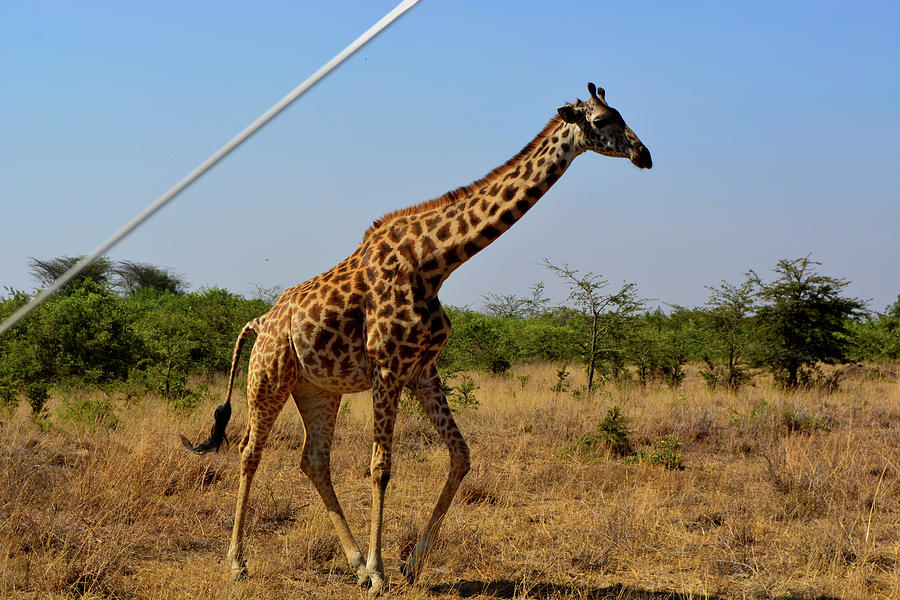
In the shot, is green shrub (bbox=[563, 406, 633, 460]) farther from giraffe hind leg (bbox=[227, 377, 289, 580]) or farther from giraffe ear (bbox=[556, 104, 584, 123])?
giraffe ear (bbox=[556, 104, 584, 123])

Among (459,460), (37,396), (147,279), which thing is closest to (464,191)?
(459,460)

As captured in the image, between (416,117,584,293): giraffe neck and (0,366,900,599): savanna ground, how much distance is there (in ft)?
7.36

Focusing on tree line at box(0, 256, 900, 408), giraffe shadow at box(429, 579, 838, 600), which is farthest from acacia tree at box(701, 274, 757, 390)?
giraffe shadow at box(429, 579, 838, 600)

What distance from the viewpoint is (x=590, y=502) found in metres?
7.66

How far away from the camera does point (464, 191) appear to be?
565 centimetres

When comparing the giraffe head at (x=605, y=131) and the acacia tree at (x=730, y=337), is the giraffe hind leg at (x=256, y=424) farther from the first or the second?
the acacia tree at (x=730, y=337)

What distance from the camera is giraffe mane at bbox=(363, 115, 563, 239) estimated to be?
5441 millimetres

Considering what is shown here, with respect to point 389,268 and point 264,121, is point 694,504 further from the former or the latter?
point 264,121

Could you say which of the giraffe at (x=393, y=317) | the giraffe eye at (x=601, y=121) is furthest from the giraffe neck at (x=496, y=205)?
the giraffe eye at (x=601, y=121)

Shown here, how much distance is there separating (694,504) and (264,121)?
6.98 metres

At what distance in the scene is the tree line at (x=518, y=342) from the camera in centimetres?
1312

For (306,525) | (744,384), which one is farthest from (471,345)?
(306,525)

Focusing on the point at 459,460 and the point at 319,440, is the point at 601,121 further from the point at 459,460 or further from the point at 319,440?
the point at 319,440

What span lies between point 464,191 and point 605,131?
Answer: 1.14 m
